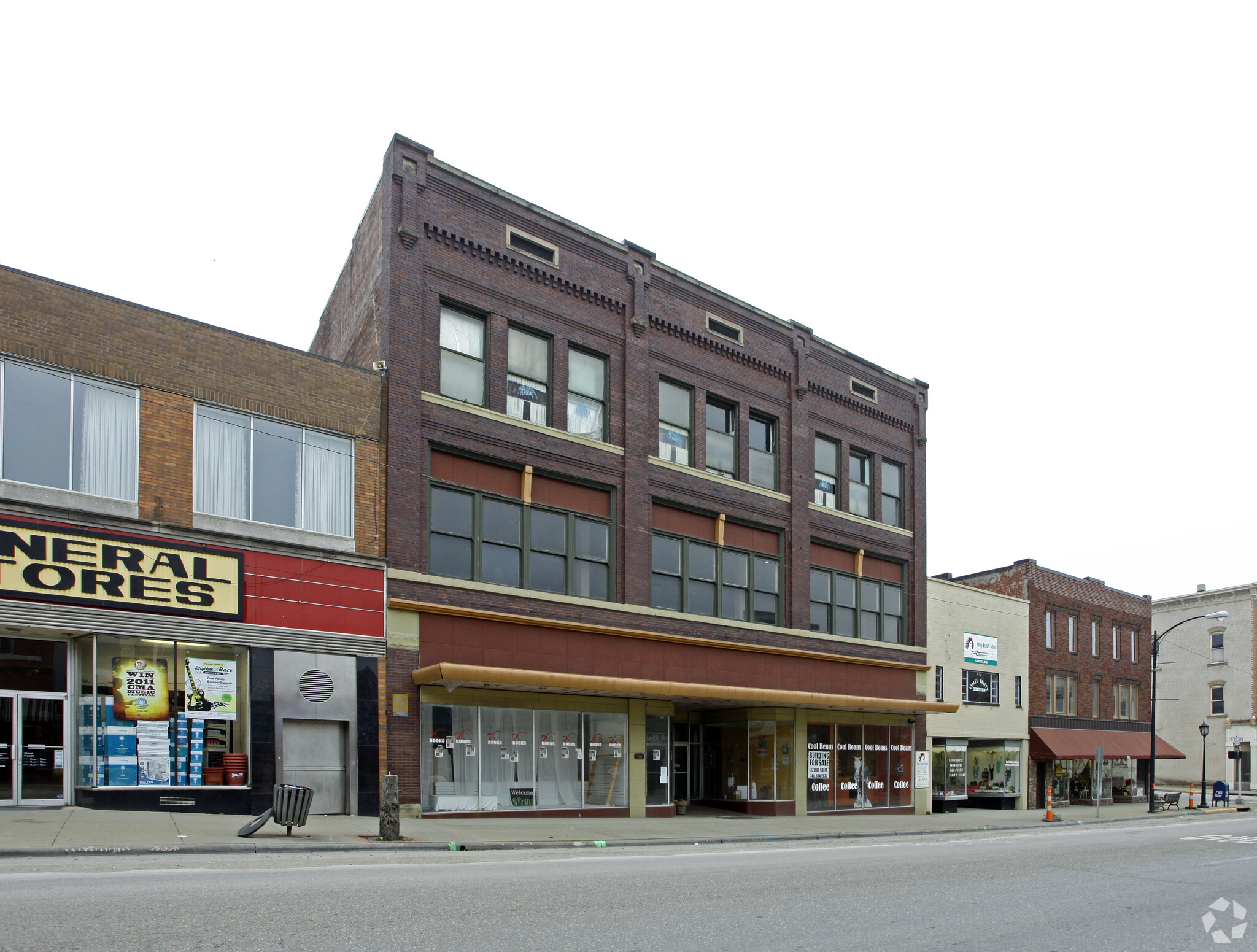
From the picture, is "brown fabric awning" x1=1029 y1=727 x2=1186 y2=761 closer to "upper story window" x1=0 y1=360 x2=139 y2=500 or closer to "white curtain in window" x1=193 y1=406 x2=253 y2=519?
"white curtain in window" x1=193 y1=406 x2=253 y2=519

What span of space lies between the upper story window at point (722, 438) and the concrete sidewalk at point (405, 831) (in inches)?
357

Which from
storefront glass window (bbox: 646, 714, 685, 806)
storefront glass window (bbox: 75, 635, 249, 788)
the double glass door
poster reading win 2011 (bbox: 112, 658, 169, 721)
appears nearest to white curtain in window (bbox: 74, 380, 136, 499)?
storefront glass window (bbox: 75, 635, 249, 788)

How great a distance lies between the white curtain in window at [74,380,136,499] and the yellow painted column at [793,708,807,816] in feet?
60.4

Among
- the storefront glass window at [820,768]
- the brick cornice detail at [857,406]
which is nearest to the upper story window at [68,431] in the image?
the storefront glass window at [820,768]

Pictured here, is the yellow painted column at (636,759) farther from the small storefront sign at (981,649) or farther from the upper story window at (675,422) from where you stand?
the small storefront sign at (981,649)

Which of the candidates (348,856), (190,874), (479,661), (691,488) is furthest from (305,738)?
(691,488)

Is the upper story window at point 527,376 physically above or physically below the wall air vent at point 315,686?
above

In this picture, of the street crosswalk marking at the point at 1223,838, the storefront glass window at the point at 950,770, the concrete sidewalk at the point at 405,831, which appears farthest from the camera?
the storefront glass window at the point at 950,770

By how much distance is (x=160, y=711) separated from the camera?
62.8 ft

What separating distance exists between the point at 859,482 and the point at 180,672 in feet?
71.2

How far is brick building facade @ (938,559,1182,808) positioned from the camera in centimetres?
4303

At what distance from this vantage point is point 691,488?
2864cm

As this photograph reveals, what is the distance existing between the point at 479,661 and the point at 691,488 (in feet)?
26.1

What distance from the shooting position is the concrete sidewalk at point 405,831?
14.6 metres
